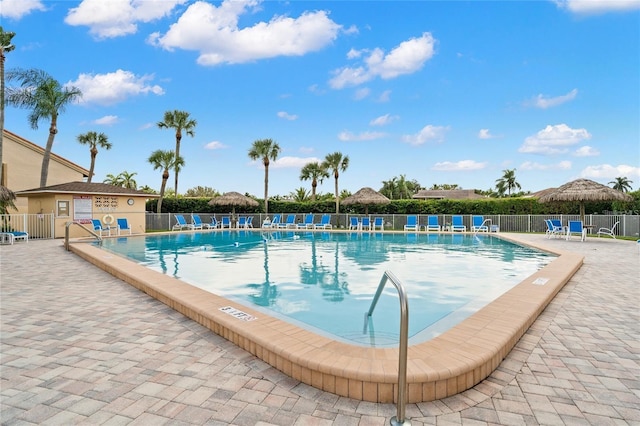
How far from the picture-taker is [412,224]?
22.5 meters

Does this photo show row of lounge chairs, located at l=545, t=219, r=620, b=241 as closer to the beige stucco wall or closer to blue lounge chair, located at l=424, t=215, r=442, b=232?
blue lounge chair, located at l=424, t=215, r=442, b=232

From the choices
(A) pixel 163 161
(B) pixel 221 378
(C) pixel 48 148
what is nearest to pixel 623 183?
(A) pixel 163 161

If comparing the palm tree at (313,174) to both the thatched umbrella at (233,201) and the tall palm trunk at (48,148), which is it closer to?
the thatched umbrella at (233,201)

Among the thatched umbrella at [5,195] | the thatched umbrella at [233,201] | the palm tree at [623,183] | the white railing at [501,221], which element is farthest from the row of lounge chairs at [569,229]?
the palm tree at [623,183]

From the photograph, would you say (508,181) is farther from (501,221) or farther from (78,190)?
(78,190)

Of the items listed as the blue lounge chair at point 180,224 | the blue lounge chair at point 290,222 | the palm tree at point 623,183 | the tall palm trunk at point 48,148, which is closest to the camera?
the tall palm trunk at point 48,148

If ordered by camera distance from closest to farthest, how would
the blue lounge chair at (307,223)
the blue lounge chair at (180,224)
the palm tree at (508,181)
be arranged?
1. the blue lounge chair at (180,224)
2. the blue lounge chair at (307,223)
3. the palm tree at (508,181)

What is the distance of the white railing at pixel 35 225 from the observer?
55.2ft

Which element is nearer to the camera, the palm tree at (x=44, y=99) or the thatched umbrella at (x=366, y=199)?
the palm tree at (x=44, y=99)

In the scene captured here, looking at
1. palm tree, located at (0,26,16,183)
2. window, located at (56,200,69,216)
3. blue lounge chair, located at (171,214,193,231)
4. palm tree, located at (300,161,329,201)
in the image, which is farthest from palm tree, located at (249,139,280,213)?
palm tree, located at (0,26,16,183)

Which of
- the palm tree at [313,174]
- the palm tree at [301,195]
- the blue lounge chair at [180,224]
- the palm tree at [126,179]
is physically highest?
the palm tree at [126,179]

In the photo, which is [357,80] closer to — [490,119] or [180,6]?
[490,119]

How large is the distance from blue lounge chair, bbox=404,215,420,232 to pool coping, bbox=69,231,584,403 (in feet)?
57.4

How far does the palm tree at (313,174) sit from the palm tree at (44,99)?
18.4 m
